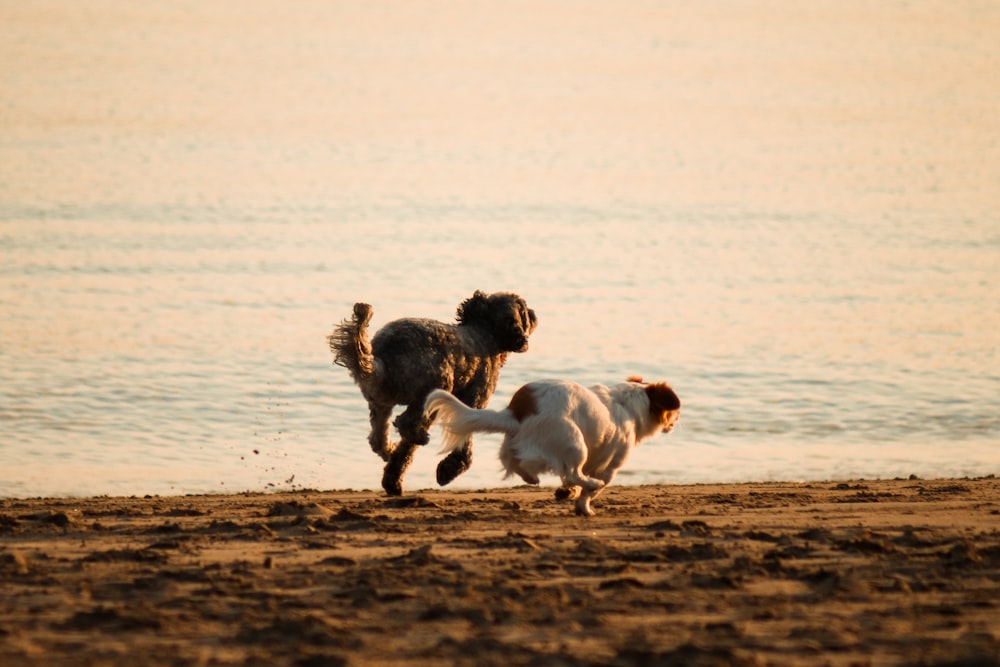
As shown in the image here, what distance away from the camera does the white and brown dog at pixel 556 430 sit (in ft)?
30.8

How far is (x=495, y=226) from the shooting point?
2553 cm

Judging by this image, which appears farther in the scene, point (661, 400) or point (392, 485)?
point (392, 485)

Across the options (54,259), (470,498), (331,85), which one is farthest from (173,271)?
(331,85)

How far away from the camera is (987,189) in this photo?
28.7 m

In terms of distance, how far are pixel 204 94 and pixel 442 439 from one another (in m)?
30.0

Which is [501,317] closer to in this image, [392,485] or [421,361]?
[421,361]

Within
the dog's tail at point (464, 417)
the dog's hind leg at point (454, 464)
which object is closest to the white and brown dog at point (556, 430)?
the dog's tail at point (464, 417)

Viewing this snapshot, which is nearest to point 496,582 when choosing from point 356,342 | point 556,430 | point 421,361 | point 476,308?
point 556,430

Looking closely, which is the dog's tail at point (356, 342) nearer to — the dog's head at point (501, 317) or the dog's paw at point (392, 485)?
the dog's paw at point (392, 485)

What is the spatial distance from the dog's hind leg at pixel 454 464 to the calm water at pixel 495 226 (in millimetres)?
783

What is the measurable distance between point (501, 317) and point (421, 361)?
932mm

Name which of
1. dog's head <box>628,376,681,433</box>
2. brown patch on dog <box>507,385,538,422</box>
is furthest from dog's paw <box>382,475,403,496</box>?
dog's head <box>628,376,681,433</box>

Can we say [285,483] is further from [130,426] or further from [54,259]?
[54,259]

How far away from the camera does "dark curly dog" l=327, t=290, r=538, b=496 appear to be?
399 inches
